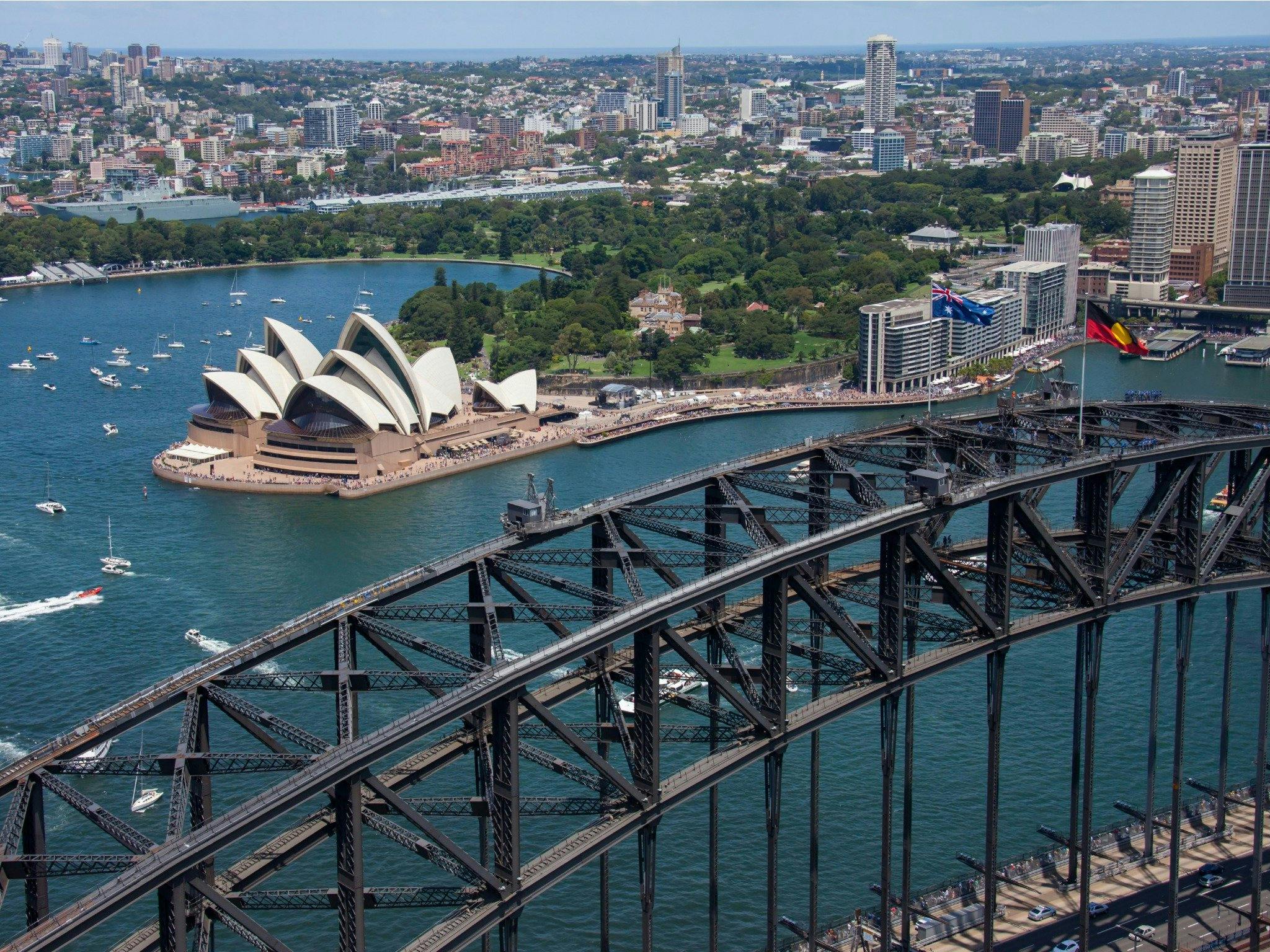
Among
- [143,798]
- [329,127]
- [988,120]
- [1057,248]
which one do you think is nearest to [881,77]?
[988,120]

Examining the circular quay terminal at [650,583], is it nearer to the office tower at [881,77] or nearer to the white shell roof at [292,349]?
the white shell roof at [292,349]

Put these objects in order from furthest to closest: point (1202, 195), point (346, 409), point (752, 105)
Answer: point (752, 105), point (1202, 195), point (346, 409)

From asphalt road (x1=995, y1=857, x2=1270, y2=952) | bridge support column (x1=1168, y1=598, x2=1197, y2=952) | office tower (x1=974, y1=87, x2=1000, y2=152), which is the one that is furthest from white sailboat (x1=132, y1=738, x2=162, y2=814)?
office tower (x1=974, y1=87, x2=1000, y2=152)

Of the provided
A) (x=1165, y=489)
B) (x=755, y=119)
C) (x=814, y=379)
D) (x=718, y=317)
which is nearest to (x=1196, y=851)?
(x=1165, y=489)

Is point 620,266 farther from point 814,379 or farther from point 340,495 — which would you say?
point 340,495

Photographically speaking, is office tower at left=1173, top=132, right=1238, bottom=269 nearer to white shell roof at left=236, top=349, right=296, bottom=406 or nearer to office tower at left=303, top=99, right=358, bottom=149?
white shell roof at left=236, top=349, right=296, bottom=406

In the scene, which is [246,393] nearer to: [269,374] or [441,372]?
[269,374]

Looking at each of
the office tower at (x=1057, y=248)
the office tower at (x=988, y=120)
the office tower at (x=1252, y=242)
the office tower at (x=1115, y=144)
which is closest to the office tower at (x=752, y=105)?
the office tower at (x=988, y=120)
